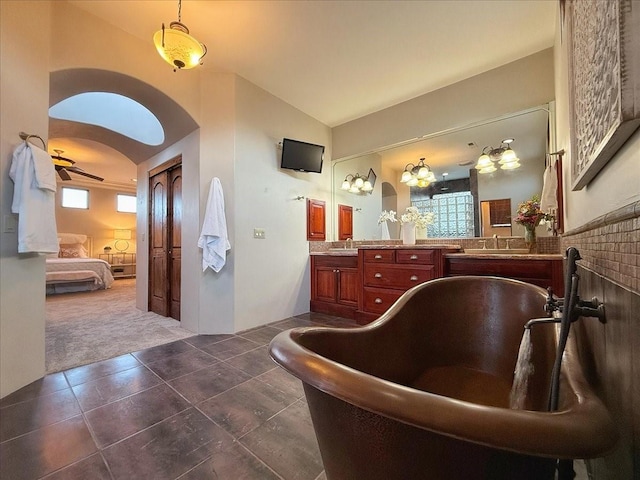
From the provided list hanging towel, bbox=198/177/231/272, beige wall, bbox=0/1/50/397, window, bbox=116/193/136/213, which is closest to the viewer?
beige wall, bbox=0/1/50/397

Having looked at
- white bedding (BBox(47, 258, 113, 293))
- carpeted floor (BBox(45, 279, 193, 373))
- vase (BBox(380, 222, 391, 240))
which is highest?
vase (BBox(380, 222, 391, 240))

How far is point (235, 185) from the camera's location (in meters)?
2.85

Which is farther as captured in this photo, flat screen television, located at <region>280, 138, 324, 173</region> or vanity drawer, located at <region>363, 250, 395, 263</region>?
flat screen television, located at <region>280, 138, 324, 173</region>

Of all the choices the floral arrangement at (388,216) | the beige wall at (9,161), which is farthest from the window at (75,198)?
the floral arrangement at (388,216)

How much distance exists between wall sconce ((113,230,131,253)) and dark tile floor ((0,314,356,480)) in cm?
743

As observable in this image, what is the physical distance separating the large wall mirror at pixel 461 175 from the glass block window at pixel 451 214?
0.01m

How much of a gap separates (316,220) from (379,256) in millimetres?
1267

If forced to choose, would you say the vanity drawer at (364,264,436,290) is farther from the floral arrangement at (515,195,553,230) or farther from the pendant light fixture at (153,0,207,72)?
the pendant light fixture at (153,0,207,72)

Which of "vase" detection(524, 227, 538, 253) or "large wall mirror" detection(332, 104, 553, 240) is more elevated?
"large wall mirror" detection(332, 104, 553, 240)

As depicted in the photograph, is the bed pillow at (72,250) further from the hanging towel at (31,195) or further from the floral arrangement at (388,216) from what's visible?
the floral arrangement at (388,216)

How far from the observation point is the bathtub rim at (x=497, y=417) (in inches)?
13.8

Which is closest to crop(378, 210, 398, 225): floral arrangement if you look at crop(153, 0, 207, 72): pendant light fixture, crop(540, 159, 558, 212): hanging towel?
crop(540, 159, 558, 212): hanging towel

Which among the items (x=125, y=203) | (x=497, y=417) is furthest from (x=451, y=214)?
(x=125, y=203)

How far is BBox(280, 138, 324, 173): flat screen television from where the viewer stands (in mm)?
3322
